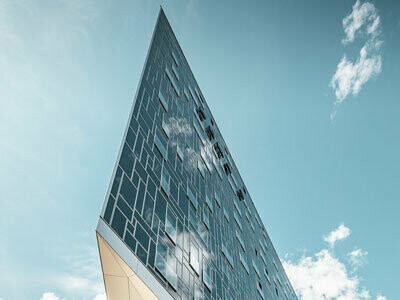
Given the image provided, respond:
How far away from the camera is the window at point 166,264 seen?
1387 cm

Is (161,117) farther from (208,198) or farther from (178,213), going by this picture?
(208,198)

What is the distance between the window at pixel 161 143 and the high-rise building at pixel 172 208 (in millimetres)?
74

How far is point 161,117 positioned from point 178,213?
20.6 ft

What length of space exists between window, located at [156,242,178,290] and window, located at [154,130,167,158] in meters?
5.84

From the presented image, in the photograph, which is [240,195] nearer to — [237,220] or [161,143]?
[237,220]

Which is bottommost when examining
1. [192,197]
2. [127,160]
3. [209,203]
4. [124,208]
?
[124,208]

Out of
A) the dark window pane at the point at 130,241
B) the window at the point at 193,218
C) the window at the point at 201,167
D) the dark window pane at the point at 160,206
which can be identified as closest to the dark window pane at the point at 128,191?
the dark window pane at the point at 130,241

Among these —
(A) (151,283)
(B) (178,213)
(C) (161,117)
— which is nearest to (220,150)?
(C) (161,117)

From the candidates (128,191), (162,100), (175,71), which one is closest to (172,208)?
(128,191)

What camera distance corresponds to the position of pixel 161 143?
1928 cm

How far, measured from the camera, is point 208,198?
2516cm

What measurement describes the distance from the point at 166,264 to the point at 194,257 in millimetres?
4043

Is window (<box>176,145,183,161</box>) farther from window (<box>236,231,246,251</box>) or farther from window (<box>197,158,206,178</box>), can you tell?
window (<box>236,231,246,251</box>)

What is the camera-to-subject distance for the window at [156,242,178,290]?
13873 mm
